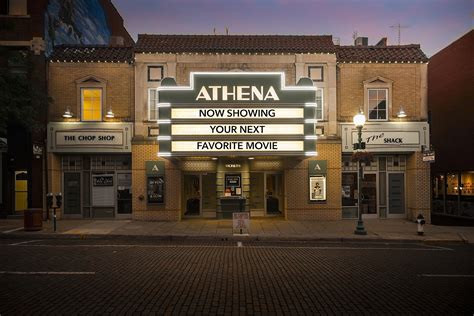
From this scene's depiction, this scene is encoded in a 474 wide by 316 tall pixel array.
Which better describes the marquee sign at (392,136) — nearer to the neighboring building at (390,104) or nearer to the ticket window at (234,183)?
the neighboring building at (390,104)

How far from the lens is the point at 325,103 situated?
20.8 m

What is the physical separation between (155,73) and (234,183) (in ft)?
22.1

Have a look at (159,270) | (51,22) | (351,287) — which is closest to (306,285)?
(351,287)

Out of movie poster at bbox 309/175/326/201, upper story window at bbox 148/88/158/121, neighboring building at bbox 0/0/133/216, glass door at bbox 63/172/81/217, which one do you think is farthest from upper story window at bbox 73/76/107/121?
movie poster at bbox 309/175/326/201

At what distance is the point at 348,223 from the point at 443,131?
53.9 feet

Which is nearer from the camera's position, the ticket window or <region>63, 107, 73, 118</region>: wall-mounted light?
<region>63, 107, 73, 118</region>: wall-mounted light

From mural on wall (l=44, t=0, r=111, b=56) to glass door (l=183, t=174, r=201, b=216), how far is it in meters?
9.50

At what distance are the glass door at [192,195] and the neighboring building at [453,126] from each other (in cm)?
1823

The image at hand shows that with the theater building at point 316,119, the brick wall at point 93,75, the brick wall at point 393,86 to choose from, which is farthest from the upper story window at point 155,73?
the brick wall at point 393,86

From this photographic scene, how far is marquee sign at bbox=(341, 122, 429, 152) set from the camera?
20906 mm

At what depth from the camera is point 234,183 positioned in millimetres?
21609

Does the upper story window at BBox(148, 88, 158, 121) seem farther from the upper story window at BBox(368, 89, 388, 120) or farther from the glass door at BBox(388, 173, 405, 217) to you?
the glass door at BBox(388, 173, 405, 217)

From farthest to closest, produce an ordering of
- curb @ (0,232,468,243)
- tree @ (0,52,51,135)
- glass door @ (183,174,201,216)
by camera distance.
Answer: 1. glass door @ (183,174,201,216)
2. tree @ (0,52,51,135)
3. curb @ (0,232,468,243)

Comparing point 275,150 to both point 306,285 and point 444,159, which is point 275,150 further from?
point 444,159
